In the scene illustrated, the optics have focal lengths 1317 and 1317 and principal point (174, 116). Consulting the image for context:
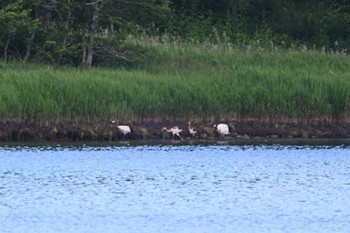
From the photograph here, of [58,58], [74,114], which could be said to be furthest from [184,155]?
[58,58]

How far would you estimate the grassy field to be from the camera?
2889 centimetres

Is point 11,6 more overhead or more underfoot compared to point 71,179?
more overhead

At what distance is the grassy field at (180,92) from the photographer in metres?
28.9

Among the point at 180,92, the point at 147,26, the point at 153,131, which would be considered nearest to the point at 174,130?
the point at 153,131

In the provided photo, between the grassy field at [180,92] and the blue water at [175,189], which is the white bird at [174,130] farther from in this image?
the blue water at [175,189]

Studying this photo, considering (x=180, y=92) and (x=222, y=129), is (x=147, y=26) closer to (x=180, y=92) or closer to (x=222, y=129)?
(x=180, y=92)

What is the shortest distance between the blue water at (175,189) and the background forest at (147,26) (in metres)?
6.70

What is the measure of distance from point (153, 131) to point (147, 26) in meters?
10.2

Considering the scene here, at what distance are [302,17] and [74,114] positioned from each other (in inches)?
595

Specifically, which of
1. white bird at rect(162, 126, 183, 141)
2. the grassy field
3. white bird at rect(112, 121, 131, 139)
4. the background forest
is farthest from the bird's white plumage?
the background forest

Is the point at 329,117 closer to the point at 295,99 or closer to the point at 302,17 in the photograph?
the point at 295,99

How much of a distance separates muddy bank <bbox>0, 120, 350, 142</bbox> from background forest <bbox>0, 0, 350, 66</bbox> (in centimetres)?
449

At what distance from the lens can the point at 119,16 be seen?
36906 millimetres

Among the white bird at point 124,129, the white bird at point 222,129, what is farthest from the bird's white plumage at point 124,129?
the white bird at point 222,129
